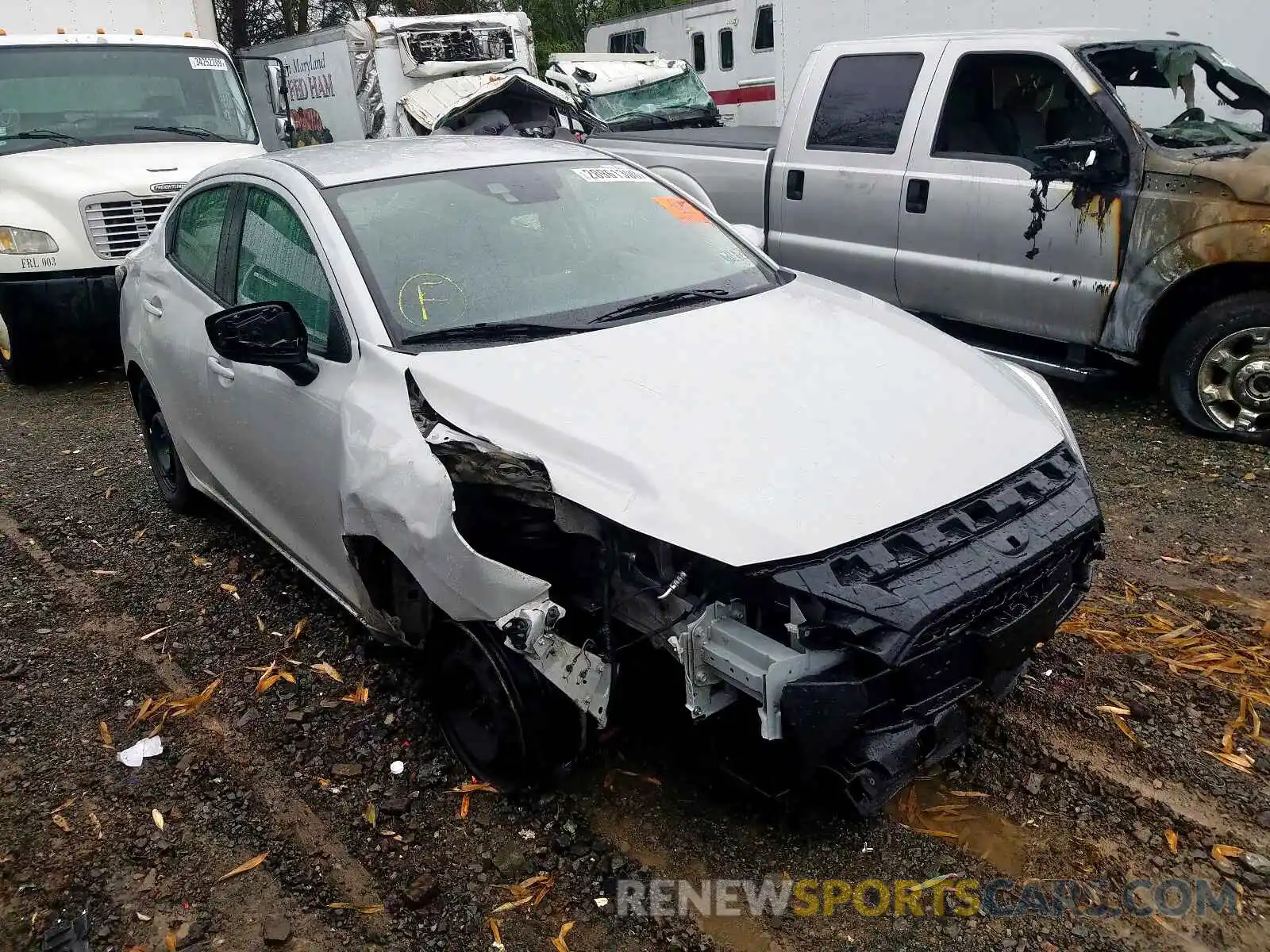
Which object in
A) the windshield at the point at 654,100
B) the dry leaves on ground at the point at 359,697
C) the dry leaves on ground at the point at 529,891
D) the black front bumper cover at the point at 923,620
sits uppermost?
the windshield at the point at 654,100

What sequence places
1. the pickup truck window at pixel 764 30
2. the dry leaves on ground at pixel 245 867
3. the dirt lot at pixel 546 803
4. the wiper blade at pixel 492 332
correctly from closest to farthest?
the dirt lot at pixel 546 803 < the dry leaves on ground at pixel 245 867 < the wiper blade at pixel 492 332 < the pickup truck window at pixel 764 30

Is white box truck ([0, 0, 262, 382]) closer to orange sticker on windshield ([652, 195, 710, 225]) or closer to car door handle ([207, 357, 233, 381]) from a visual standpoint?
car door handle ([207, 357, 233, 381])

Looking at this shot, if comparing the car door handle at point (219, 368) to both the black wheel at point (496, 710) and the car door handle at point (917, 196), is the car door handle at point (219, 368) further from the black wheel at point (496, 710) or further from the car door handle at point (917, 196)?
the car door handle at point (917, 196)

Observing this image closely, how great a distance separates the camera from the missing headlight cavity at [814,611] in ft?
7.67

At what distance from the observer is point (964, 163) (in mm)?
5875

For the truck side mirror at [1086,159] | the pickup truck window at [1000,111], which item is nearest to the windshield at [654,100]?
the pickup truck window at [1000,111]

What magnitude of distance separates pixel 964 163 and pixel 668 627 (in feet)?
14.3

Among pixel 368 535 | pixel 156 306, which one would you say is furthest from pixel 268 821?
pixel 156 306

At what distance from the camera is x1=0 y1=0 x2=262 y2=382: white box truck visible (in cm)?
717

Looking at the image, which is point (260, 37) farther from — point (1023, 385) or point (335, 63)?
point (1023, 385)

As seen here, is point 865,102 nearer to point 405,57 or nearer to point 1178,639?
point 1178,639

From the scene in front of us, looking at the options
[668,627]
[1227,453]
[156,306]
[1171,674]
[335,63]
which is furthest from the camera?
[335,63]

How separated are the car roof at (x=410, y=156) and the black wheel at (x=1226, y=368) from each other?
320 cm

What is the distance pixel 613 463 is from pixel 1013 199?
4.02 metres
